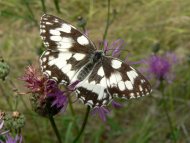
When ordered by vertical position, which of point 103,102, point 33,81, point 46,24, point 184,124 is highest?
point 46,24

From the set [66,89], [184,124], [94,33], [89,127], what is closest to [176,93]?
[184,124]

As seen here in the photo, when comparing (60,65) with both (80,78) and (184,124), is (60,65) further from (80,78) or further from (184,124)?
(184,124)

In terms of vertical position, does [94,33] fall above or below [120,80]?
above


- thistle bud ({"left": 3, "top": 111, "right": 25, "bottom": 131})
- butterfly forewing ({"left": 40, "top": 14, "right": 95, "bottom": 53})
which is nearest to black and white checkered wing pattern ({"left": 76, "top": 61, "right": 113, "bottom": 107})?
butterfly forewing ({"left": 40, "top": 14, "right": 95, "bottom": 53})

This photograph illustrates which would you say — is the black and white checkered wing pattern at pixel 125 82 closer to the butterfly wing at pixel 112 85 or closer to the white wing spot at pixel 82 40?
the butterfly wing at pixel 112 85

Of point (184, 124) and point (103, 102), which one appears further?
point (184, 124)

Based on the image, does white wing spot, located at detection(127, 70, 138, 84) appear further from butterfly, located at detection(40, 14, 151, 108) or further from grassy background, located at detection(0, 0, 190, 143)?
grassy background, located at detection(0, 0, 190, 143)
